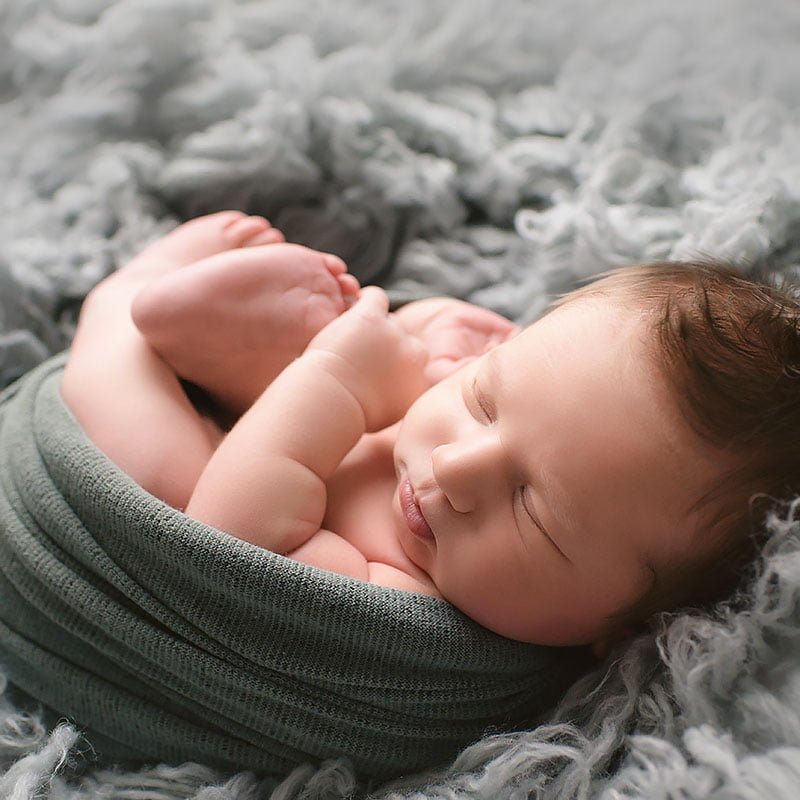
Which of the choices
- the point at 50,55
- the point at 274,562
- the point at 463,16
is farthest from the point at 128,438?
the point at 463,16

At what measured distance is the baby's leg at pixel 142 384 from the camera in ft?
2.96

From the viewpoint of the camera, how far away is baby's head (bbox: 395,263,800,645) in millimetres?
774

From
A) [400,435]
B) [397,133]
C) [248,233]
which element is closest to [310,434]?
[400,435]

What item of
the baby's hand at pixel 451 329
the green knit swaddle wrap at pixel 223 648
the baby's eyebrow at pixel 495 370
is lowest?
the green knit swaddle wrap at pixel 223 648

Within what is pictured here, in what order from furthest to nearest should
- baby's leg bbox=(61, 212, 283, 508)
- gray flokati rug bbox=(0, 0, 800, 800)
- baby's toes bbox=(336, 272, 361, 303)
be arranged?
gray flokati rug bbox=(0, 0, 800, 800)
baby's toes bbox=(336, 272, 361, 303)
baby's leg bbox=(61, 212, 283, 508)

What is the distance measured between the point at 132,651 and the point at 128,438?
A: 19 cm

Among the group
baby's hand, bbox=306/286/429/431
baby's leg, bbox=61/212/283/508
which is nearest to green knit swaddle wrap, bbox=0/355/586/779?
baby's leg, bbox=61/212/283/508

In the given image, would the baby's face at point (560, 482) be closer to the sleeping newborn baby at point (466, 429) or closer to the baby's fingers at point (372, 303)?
the sleeping newborn baby at point (466, 429)

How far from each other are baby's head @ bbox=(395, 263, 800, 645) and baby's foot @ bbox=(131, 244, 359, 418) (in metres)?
0.20

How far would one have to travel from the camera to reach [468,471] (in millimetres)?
811

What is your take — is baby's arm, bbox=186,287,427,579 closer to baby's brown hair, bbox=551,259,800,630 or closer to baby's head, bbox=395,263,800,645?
baby's head, bbox=395,263,800,645

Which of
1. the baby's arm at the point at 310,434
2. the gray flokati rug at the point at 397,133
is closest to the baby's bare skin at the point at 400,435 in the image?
the baby's arm at the point at 310,434

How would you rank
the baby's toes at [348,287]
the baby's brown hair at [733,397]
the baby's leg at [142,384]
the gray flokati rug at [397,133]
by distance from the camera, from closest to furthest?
the baby's brown hair at [733,397]
the baby's leg at [142,384]
the baby's toes at [348,287]
the gray flokati rug at [397,133]

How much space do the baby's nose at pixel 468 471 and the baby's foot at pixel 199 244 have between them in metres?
0.39
